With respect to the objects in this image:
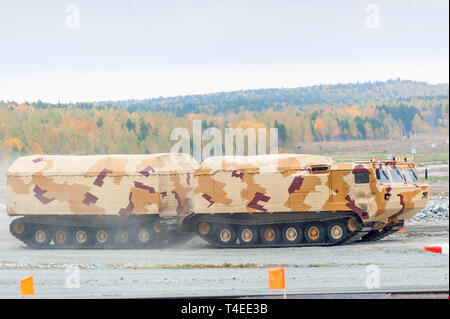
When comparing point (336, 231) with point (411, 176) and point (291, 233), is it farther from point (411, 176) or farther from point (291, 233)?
point (411, 176)

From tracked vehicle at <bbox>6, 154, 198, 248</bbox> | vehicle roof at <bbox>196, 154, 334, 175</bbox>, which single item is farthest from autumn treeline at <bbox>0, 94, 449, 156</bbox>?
vehicle roof at <bbox>196, 154, 334, 175</bbox>

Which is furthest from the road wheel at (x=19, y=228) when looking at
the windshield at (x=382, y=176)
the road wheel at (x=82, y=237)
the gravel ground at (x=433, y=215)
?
the gravel ground at (x=433, y=215)

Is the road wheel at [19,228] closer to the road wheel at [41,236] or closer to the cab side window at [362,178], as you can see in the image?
the road wheel at [41,236]

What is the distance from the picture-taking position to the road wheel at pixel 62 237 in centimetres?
2706

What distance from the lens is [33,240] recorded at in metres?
27.4

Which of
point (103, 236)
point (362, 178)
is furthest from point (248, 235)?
point (103, 236)

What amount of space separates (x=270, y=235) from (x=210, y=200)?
2367 millimetres

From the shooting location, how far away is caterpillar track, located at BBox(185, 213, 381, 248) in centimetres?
2484

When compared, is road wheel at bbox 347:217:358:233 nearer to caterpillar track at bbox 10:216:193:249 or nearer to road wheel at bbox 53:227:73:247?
caterpillar track at bbox 10:216:193:249

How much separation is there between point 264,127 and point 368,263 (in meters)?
31.2

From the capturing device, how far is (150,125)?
2007 inches

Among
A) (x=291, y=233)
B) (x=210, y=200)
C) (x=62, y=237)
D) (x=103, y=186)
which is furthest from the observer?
(x=62, y=237)

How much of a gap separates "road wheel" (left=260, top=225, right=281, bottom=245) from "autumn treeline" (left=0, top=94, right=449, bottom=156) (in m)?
19.4
